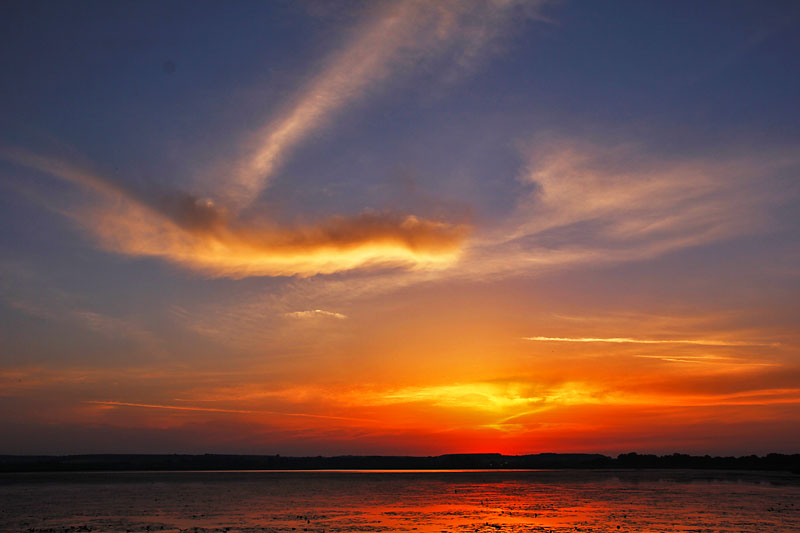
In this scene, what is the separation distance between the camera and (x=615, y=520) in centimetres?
5362

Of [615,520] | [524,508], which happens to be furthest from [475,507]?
[615,520]

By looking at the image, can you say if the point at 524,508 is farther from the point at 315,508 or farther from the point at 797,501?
the point at 797,501

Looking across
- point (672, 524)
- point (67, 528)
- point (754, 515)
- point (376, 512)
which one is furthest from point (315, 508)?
point (754, 515)

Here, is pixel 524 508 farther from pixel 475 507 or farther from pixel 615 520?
pixel 615 520

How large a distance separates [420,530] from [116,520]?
86.8 ft

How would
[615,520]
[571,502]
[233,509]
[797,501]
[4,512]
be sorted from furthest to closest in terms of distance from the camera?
1. [571,502]
2. [797,501]
3. [233,509]
4. [4,512]
5. [615,520]

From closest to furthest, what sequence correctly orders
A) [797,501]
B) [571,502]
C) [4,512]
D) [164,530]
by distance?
[164,530], [4,512], [797,501], [571,502]

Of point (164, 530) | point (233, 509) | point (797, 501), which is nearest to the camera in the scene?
point (164, 530)

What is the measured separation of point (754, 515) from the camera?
56.0 metres

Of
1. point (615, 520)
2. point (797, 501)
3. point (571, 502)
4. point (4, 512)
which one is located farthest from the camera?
point (571, 502)

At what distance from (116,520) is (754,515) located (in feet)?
183

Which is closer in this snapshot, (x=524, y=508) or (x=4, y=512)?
(x=4, y=512)

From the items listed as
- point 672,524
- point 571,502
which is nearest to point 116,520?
point 672,524

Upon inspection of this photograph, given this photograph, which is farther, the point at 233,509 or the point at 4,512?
the point at 233,509
